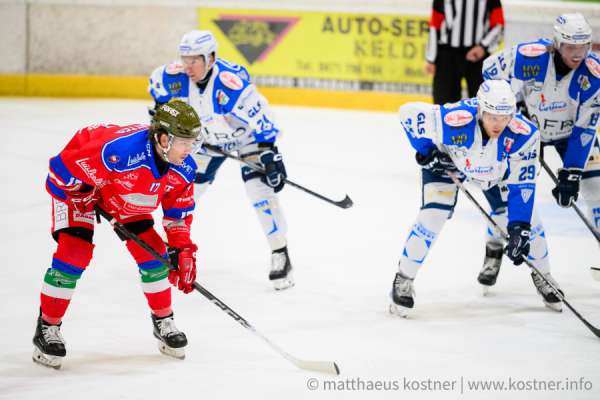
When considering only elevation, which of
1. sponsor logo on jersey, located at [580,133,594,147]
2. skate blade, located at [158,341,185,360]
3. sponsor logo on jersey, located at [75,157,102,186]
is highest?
sponsor logo on jersey, located at [75,157,102,186]

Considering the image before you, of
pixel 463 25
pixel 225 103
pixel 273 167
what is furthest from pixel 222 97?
pixel 463 25

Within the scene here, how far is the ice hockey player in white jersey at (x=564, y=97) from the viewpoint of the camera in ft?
15.7

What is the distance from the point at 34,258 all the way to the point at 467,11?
4.38 meters

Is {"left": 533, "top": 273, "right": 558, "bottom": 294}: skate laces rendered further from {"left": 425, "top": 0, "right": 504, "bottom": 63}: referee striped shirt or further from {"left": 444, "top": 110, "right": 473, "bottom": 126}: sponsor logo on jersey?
{"left": 425, "top": 0, "right": 504, "bottom": 63}: referee striped shirt

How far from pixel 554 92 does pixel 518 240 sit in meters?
1.19

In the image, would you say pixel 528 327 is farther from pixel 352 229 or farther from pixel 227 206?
pixel 227 206

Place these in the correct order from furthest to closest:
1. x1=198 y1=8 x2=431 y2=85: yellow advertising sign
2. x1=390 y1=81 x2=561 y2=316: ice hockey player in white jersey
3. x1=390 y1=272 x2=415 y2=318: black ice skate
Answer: x1=198 y1=8 x2=431 y2=85: yellow advertising sign, x1=390 y1=272 x2=415 y2=318: black ice skate, x1=390 y1=81 x2=561 y2=316: ice hockey player in white jersey

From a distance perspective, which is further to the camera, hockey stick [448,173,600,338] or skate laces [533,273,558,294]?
skate laces [533,273,558,294]

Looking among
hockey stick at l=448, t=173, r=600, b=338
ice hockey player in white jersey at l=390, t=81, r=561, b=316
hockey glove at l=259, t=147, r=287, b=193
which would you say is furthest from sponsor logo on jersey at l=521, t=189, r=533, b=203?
hockey glove at l=259, t=147, r=287, b=193

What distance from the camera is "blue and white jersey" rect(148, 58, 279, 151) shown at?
4871 mm

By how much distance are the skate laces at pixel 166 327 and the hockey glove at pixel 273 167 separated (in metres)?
1.28

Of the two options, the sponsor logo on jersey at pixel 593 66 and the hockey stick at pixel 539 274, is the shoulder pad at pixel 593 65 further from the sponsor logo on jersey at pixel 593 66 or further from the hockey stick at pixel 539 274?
the hockey stick at pixel 539 274

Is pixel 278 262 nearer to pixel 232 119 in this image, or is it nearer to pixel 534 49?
pixel 232 119

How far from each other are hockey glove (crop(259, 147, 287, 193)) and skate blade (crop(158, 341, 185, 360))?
131cm
